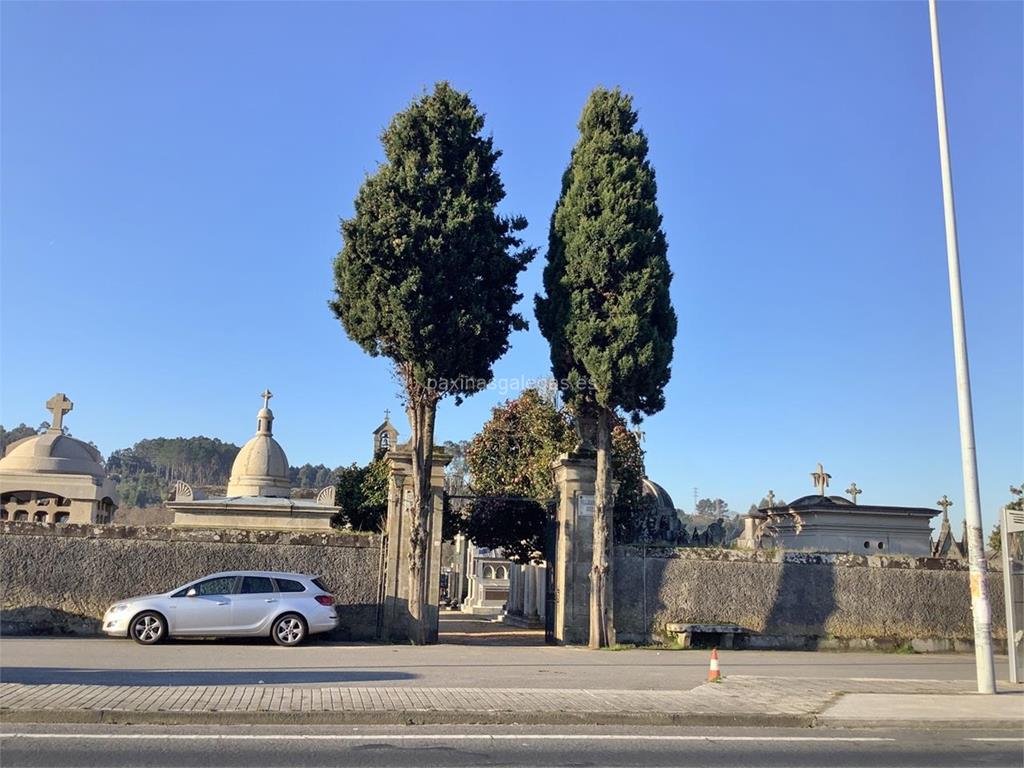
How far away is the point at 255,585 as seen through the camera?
55.0ft

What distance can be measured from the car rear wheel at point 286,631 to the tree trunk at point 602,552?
5.55 meters

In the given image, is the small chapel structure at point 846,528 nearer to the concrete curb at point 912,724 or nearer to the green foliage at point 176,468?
the concrete curb at point 912,724

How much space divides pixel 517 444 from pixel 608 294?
40.4 feet

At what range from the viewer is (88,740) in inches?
331

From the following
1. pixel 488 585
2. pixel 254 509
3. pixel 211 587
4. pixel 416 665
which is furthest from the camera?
pixel 488 585

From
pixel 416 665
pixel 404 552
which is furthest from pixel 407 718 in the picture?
pixel 404 552

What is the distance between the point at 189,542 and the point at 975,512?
45.7ft

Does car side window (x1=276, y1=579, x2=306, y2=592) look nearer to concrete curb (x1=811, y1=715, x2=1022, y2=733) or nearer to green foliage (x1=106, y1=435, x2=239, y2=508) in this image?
concrete curb (x1=811, y1=715, x2=1022, y2=733)

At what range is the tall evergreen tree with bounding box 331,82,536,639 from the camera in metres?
17.6

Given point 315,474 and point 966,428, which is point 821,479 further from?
point 315,474

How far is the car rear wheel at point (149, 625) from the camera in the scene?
53.2ft

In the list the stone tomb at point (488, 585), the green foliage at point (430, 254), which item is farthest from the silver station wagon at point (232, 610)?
the stone tomb at point (488, 585)

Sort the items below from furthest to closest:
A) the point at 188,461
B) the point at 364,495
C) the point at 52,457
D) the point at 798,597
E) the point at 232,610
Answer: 1. the point at 188,461
2. the point at 52,457
3. the point at 364,495
4. the point at 798,597
5. the point at 232,610

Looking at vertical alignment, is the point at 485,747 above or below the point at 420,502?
below
